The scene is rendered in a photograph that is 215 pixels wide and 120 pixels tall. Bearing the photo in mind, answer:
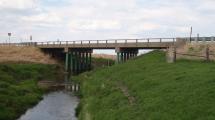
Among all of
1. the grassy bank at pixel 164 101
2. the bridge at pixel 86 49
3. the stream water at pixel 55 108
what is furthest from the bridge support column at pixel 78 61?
the grassy bank at pixel 164 101

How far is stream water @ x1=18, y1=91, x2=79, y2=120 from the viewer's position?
133 ft

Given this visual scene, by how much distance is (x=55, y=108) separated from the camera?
152ft

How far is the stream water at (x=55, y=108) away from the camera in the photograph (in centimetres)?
4045

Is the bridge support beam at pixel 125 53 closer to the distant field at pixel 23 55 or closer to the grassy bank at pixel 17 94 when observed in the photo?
the grassy bank at pixel 17 94

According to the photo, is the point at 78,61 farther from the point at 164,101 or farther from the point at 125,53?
the point at 164,101

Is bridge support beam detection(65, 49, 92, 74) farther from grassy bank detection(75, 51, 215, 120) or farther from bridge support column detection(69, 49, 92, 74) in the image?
grassy bank detection(75, 51, 215, 120)

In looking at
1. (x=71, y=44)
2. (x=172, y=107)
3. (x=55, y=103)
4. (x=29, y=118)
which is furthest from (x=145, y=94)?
(x=71, y=44)

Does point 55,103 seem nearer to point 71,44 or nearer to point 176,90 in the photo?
point 176,90

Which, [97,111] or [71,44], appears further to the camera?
[71,44]

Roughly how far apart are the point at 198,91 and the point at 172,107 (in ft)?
9.63

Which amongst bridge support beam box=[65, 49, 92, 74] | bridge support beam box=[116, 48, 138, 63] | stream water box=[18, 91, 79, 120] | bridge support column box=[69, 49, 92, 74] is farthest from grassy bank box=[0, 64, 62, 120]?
bridge support beam box=[116, 48, 138, 63]

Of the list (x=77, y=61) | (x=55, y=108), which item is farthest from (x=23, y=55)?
(x=55, y=108)

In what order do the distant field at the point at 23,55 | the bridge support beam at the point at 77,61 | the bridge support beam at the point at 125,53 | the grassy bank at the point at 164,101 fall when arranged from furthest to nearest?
the distant field at the point at 23,55 → the bridge support beam at the point at 77,61 → the bridge support beam at the point at 125,53 → the grassy bank at the point at 164,101

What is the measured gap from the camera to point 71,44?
9731cm
